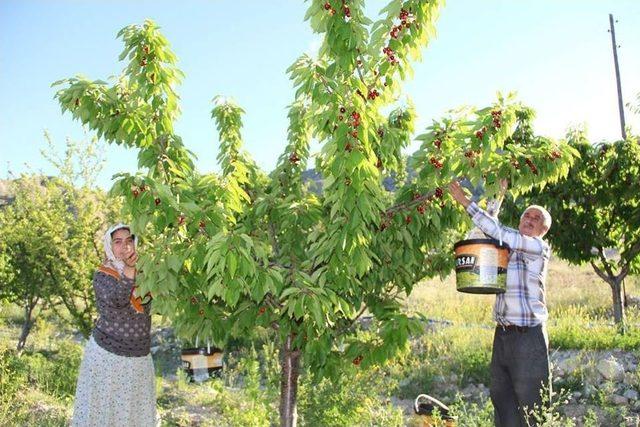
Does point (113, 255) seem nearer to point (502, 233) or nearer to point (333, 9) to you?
point (333, 9)

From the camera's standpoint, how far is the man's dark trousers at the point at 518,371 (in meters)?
4.46

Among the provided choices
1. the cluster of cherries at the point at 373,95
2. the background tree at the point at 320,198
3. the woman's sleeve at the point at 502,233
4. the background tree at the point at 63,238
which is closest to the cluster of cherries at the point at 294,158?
the background tree at the point at 320,198

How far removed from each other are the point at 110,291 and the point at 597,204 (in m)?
8.73

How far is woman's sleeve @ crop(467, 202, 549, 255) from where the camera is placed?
13.5ft

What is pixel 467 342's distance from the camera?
11039mm

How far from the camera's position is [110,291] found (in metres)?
4.39

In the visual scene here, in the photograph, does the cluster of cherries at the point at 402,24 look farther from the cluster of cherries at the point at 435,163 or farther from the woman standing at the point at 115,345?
the woman standing at the point at 115,345

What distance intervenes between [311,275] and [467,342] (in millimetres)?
7572

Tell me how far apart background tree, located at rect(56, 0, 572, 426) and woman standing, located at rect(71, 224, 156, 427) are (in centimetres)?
45

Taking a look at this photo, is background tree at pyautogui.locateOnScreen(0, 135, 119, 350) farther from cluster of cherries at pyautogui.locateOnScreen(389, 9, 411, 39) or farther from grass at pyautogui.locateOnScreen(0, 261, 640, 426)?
cluster of cherries at pyautogui.locateOnScreen(389, 9, 411, 39)

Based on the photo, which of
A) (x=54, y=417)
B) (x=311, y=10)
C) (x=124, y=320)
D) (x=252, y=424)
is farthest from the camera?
(x=54, y=417)

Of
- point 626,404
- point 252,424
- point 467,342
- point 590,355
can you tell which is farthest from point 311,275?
point 467,342

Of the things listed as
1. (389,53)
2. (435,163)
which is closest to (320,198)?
(435,163)

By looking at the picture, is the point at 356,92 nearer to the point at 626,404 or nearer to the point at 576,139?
the point at 626,404
